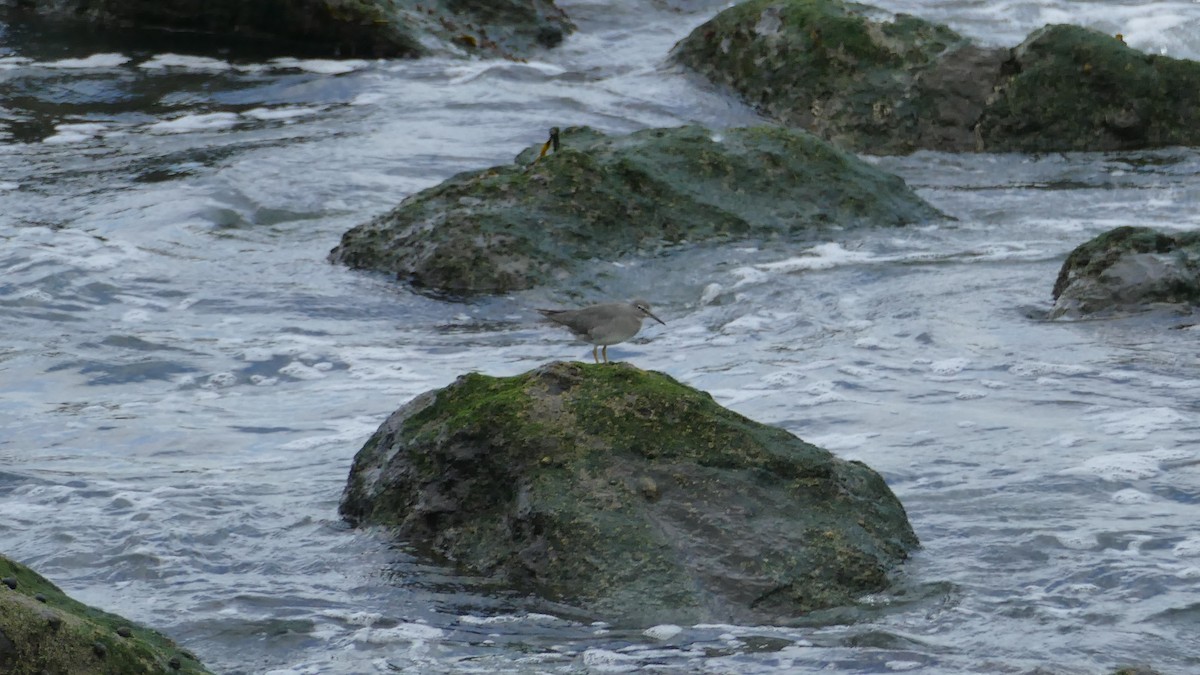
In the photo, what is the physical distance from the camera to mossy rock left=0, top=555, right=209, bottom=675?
10.6 feet

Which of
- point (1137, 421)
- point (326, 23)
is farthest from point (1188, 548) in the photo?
point (326, 23)

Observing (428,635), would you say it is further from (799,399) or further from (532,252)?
(532,252)

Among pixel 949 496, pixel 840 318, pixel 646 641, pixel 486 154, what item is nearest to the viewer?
pixel 646 641

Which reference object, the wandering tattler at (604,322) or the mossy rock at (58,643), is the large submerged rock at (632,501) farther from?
the mossy rock at (58,643)

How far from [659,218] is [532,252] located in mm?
1020

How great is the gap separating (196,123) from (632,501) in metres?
8.94

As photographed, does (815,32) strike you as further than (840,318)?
Yes

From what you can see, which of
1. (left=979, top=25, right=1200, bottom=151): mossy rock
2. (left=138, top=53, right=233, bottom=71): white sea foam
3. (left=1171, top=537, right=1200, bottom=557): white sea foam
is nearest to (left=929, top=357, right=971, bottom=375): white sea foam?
(left=1171, top=537, right=1200, bottom=557): white sea foam

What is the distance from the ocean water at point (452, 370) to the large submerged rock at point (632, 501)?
0.38 feet

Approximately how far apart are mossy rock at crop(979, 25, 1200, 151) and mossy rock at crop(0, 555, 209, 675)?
33.0 feet

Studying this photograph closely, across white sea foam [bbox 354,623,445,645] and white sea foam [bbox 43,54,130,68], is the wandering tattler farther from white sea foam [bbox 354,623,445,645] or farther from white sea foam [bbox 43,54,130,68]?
white sea foam [bbox 43,54,130,68]

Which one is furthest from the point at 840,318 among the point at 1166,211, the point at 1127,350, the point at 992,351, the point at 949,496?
the point at 1166,211

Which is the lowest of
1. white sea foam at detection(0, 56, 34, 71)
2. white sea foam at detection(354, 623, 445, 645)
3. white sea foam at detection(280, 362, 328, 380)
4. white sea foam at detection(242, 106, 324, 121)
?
white sea foam at detection(354, 623, 445, 645)

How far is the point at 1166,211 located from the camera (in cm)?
1097
